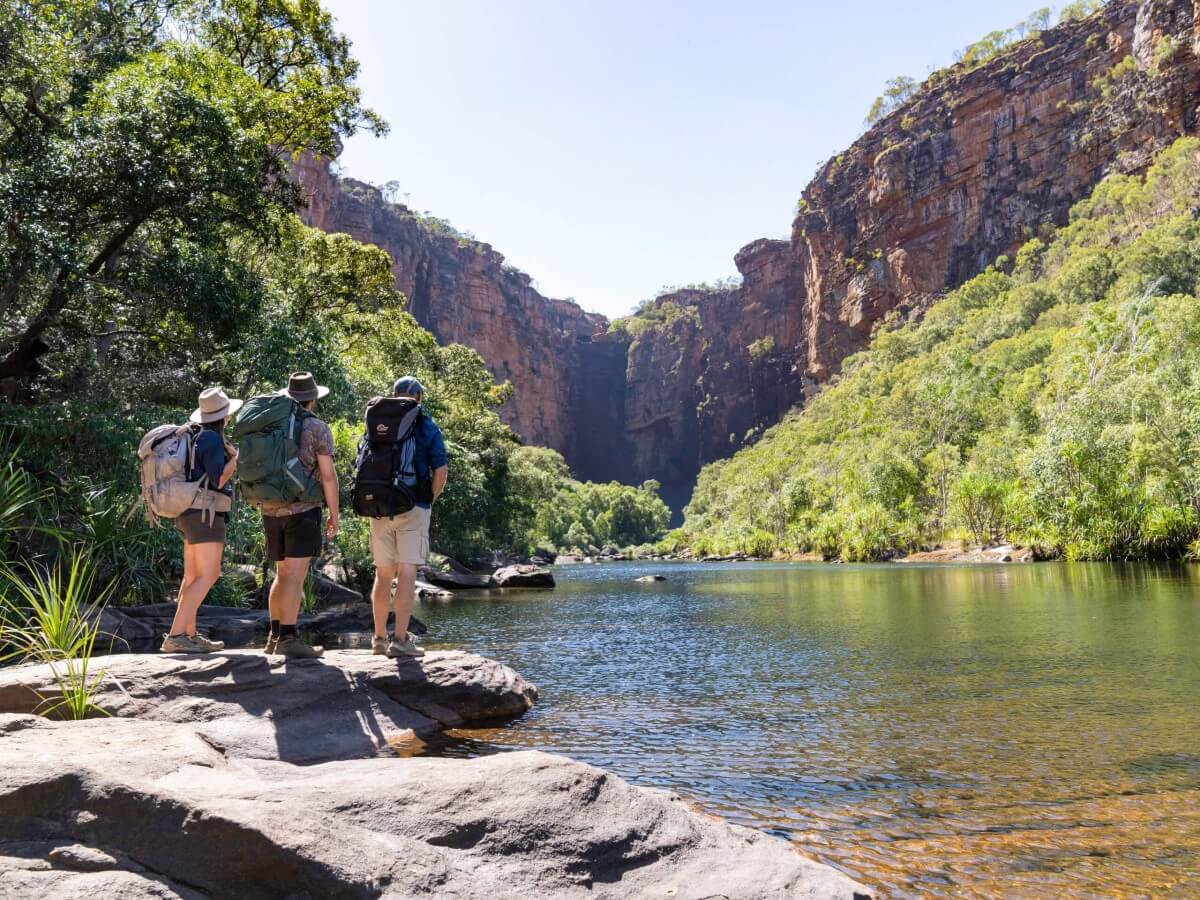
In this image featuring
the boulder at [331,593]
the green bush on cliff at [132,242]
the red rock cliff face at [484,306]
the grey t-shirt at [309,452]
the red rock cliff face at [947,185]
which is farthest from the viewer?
the red rock cliff face at [484,306]

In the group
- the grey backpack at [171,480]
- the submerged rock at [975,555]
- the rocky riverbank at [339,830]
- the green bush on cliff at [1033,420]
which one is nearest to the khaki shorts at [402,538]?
the grey backpack at [171,480]

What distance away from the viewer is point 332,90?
18625 mm

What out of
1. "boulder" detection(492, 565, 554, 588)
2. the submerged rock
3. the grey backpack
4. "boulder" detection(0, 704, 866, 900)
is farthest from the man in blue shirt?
the submerged rock

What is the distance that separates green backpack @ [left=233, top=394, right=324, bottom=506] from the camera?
20.0 feet

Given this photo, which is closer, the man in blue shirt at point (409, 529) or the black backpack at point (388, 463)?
the black backpack at point (388, 463)

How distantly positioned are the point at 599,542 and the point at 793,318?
224 feet

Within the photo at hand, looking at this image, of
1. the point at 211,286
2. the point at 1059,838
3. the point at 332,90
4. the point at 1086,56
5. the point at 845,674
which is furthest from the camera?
the point at 1086,56

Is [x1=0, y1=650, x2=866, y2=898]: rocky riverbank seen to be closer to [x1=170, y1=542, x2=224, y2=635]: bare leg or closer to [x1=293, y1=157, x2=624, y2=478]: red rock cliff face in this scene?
[x1=170, y1=542, x2=224, y2=635]: bare leg

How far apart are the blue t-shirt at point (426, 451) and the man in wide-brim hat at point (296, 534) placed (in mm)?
670

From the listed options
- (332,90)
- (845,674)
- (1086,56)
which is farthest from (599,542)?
(845,674)

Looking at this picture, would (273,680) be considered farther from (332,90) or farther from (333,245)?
(333,245)

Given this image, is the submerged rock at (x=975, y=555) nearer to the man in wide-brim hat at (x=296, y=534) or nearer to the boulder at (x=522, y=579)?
the boulder at (x=522, y=579)

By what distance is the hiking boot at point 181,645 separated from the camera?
21.2 feet

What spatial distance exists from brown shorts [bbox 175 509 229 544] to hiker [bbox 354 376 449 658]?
1146 mm
